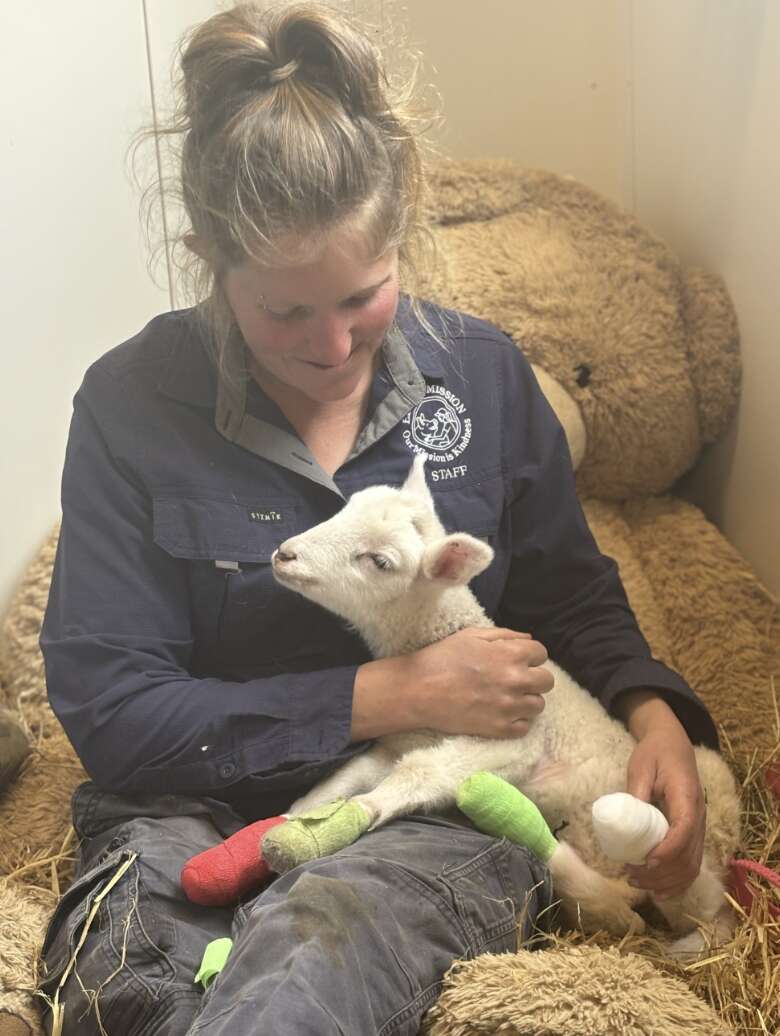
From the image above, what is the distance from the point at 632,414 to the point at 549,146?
77cm

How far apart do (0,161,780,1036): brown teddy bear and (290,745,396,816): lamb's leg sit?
60cm

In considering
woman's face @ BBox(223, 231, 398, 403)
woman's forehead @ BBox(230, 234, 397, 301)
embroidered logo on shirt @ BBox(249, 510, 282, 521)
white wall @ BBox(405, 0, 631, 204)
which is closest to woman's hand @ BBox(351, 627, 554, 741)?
embroidered logo on shirt @ BBox(249, 510, 282, 521)

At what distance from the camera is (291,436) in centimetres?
160

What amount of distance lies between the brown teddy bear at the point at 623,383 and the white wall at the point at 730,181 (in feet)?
0.23

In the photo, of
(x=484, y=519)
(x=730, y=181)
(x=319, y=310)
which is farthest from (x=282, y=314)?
(x=730, y=181)

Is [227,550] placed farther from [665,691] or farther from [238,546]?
[665,691]

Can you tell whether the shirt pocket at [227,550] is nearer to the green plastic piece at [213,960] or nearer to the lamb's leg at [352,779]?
the lamb's leg at [352,779]

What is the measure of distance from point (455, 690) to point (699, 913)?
1.42ft

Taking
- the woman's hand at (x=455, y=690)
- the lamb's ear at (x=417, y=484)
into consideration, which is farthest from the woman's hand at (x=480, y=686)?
the lamb's ear at (x=417, y=484)

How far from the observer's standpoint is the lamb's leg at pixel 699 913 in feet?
4.94

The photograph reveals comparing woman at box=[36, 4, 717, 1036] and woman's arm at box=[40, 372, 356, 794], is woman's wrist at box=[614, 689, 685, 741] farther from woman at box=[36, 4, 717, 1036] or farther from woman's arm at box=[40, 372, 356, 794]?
woman's arm at box=[40, 372, 356, 794]

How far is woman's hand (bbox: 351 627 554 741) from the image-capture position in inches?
60.4

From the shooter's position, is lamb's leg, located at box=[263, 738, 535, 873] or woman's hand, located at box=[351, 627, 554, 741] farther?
woman's hand, located at box=[351, 627, 554, 741]

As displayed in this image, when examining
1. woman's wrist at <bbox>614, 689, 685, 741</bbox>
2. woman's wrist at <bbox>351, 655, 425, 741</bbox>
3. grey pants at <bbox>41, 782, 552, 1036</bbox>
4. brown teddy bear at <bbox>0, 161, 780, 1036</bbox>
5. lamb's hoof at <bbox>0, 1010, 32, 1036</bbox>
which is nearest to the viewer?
grey pants at <bbox>41, 782, 552, 1036</bbox>
